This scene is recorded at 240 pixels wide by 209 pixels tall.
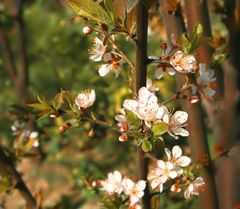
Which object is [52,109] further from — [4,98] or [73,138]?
[4,98]

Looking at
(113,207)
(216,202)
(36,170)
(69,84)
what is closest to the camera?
(113,207)

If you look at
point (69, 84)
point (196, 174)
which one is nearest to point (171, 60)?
point (196, 174)

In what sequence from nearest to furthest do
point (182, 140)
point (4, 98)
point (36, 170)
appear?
1. point (182, 140)
2. point (36, 170)
3. point (4, 98)

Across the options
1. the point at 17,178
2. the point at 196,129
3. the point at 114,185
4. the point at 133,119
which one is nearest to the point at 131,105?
the point at 133,119

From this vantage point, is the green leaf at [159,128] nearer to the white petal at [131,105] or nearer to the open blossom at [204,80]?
the white petal at [131,105]

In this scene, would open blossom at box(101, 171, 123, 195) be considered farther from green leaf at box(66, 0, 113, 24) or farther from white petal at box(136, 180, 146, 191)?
green leaf at box(66, 0, 113, 24)

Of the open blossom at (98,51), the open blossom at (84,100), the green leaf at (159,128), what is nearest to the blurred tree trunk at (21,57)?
the open blossom at (84,100)
